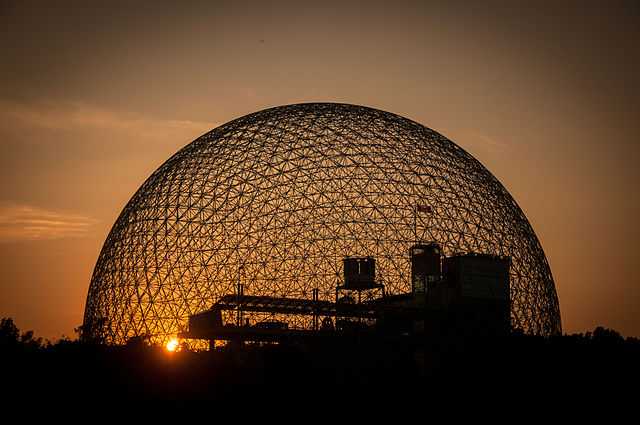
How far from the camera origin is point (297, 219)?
48.8m

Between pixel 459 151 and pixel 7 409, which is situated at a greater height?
pixel 459 151

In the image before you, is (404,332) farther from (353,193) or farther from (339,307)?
(353,193)

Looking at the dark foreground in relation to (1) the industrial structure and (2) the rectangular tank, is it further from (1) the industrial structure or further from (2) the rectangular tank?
(2) the rectangular tank

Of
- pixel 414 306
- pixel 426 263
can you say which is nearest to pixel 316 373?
pixel 414 306

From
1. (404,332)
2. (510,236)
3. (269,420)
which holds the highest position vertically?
(510,236)

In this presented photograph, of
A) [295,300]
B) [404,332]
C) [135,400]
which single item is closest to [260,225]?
[295,300]

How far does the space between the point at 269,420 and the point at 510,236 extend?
1079 inches

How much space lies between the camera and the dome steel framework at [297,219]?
160 feet

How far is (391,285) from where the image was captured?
1937 inches

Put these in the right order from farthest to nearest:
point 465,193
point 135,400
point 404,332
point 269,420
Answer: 1. point 465,193
2. point 404,332
3. point 135,400
4. point 269,420

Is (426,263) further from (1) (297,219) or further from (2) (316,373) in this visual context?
(2) (316,373)

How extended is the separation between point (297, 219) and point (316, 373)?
1527cm

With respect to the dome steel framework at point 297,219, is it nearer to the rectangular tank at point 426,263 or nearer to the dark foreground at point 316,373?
the rectangular tank at point 426,263

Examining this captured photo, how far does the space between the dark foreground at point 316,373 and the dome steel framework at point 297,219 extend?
7608 millimetres
